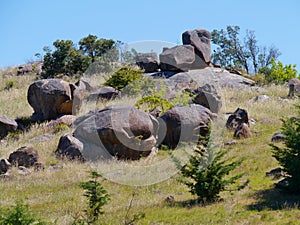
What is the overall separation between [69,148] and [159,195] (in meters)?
5.84

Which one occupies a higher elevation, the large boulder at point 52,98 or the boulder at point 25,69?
the boulder at point 25,69

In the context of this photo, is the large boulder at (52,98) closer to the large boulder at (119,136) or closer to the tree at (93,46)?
the large boulder at (119,136)

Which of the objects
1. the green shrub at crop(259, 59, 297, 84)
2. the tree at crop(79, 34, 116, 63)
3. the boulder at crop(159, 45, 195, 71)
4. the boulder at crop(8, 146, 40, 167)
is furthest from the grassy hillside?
the green shrub at crop(259, 59, 297, 84)

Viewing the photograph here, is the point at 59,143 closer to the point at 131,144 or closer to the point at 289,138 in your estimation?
the point at 131,144

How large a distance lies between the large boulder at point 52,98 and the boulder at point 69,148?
5.53 metres

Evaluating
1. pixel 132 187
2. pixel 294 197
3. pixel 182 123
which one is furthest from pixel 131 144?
pixel 294 197

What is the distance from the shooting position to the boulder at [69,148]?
16641mm

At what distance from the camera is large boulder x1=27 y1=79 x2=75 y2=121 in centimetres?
2255

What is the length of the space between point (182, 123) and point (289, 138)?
7.66 metres

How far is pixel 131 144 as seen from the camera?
16.8m

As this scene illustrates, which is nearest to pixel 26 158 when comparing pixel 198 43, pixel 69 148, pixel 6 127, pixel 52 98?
pixel 69 148

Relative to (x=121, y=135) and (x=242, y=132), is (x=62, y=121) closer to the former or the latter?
(x=121, y=135)

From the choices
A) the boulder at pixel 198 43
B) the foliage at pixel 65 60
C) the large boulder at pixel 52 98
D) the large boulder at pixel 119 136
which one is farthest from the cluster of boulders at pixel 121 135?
the foliage at pixel 65 60

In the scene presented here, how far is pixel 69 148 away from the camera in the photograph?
16828 millimetres
